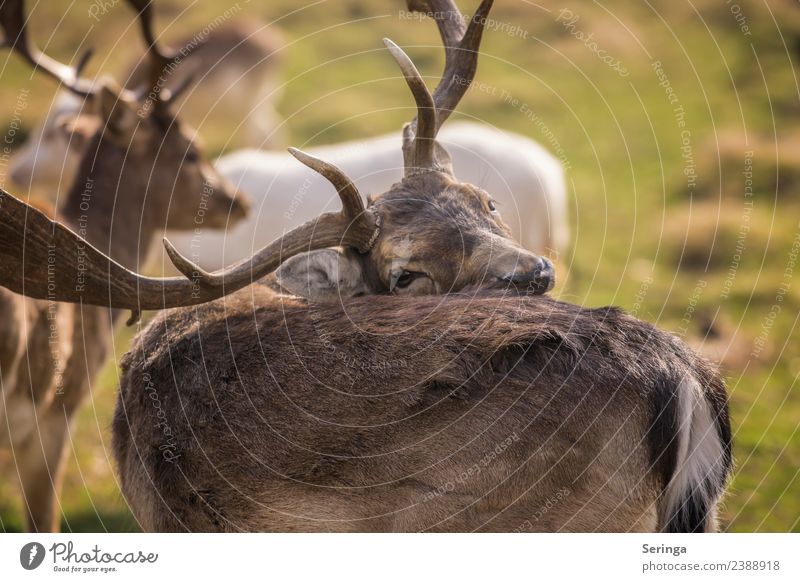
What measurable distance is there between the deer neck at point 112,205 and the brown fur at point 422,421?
3152 millimetres

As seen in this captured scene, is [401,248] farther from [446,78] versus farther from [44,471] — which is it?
[44,471]

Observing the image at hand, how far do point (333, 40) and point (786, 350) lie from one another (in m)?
11.1

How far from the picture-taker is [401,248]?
466cm

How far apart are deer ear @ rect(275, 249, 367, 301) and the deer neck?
9.35ft

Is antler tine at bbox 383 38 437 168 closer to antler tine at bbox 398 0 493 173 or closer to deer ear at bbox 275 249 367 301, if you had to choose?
antler tine at bbox 398 0 493 173

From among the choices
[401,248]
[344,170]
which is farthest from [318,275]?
[344,170]

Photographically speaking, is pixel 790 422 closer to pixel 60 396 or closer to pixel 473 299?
pixel 473 299

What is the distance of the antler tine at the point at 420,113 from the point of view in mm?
4629

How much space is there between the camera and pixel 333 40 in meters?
17.2
